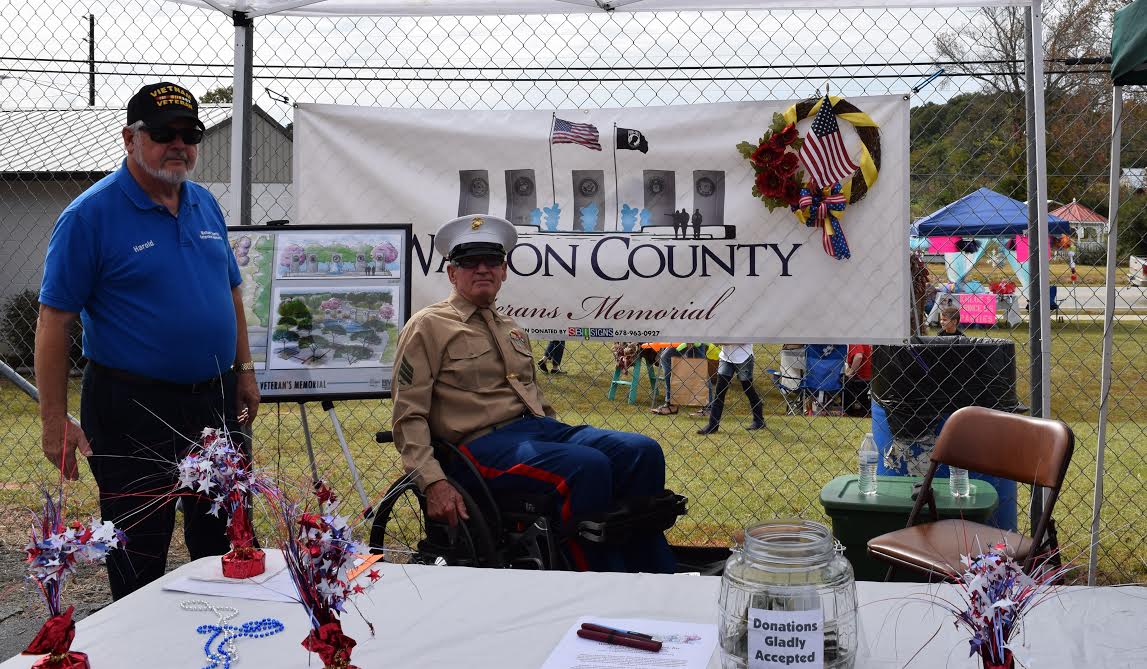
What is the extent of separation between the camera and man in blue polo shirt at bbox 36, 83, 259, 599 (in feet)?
9.45

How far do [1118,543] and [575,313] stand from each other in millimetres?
2697

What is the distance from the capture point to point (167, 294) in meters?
3.02

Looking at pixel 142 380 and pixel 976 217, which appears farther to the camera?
pixel 976 217

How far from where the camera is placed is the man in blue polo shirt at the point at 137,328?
2879 millimetres

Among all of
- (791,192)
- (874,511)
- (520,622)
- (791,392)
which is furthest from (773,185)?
(791,392)

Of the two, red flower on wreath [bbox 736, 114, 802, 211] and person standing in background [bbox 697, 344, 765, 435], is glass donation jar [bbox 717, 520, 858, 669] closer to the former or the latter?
red flower on wreath [bbox 736, 114, 802, 211]

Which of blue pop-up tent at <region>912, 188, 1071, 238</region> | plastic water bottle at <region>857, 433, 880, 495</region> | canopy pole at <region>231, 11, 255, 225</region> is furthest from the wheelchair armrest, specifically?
blue pop-up tent at <region>912, 188, 1071, 238</region>

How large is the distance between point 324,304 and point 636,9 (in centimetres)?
170

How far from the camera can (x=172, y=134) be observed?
2980 mm

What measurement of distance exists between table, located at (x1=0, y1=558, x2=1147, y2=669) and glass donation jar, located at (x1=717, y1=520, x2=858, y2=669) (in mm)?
114

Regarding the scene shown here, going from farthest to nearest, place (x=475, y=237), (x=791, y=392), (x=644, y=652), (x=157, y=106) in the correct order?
(x=791, y=392) < (x=475, y=237) < (x=157, y=106) < (x=644, y=652)

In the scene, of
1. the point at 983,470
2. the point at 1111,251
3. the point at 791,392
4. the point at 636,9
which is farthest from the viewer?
the point at 791,392

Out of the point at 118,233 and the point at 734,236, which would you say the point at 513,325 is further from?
the point at 118,233

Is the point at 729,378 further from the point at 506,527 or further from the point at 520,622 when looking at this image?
the point at 520,622
